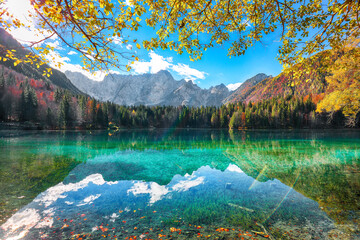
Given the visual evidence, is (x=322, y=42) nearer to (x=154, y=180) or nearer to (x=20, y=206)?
(x=154, y=180)

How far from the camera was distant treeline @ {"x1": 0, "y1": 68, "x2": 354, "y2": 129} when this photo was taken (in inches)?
3159

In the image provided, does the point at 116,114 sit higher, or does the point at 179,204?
the point at 116,114

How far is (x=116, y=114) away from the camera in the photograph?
4498 inches

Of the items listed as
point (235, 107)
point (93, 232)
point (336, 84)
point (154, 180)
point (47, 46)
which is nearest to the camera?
point (47, 46)

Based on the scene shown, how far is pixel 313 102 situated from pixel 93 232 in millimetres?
149626

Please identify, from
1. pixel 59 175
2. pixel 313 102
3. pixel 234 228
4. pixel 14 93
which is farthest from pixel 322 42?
pixel 313 102

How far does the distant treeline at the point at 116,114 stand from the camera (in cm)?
8025

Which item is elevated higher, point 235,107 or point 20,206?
point 235,107

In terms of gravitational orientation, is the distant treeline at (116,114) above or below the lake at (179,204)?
above

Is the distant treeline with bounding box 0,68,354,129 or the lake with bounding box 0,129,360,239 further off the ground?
the distant treeline with bounding box 0,68,354,129

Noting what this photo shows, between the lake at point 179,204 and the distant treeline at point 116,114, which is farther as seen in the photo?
the distant treeline at point 116,114

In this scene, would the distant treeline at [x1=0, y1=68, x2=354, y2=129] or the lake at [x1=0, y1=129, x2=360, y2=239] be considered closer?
the lake at [x1=0, y1=129, x2=360, y2=239]

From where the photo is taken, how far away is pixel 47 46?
16.5ft

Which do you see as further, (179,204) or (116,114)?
(116,114)
